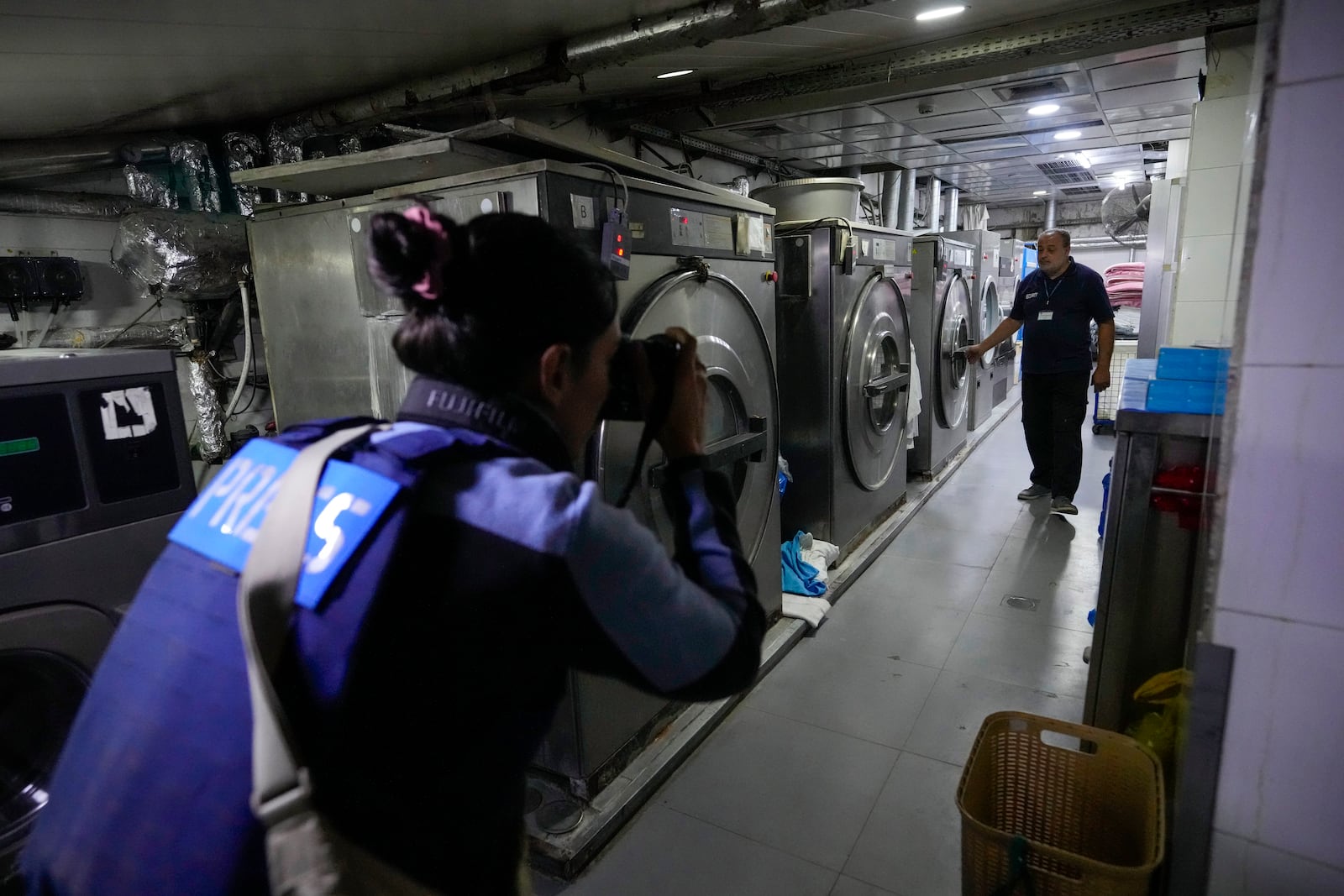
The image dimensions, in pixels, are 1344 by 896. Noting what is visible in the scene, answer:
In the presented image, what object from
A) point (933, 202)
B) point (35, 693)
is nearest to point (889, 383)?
point (35, 693)

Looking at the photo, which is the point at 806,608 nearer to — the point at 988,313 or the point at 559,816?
the point at 559,816

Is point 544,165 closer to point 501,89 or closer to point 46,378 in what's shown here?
point 46,378

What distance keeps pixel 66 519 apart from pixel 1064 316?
4544 millimetres

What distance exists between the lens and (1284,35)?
0.96m

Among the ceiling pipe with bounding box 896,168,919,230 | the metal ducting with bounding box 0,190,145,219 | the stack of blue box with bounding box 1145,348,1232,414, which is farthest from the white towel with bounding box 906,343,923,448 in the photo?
the metal ducting with bounding box 0,190,145,219

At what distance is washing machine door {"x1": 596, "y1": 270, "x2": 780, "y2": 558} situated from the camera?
6.44 feet

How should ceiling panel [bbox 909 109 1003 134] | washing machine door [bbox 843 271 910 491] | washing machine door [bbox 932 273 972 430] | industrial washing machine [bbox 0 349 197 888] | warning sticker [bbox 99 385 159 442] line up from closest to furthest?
industrial washing machine [bbox 0 349 197 888]
warning sticker [bbox 99 385 159 442]
washing machine door [bbox 843 271 910 491]
washing machine door [bbox 932 273 972 430]
ceiling panel [bbox 909 109 1003 134]

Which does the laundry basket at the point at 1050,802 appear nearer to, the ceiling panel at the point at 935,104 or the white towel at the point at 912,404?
the white towel at the point at 912,404

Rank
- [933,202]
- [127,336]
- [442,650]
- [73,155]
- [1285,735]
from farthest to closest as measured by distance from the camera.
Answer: [933,202], [127,336], [73,155], [1285,735], [442,650]

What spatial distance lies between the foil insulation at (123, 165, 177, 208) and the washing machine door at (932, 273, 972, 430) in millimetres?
4258

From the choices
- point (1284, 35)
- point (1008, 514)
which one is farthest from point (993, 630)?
point (1284, 35)

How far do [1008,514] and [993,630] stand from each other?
1.64 m

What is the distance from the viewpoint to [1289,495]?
103 centimetres

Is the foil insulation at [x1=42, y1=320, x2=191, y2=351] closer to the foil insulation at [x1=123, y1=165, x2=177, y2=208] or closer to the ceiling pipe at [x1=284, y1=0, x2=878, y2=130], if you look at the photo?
the foil insulation at [x1=123, y1=165, x2=177, y2=208]
